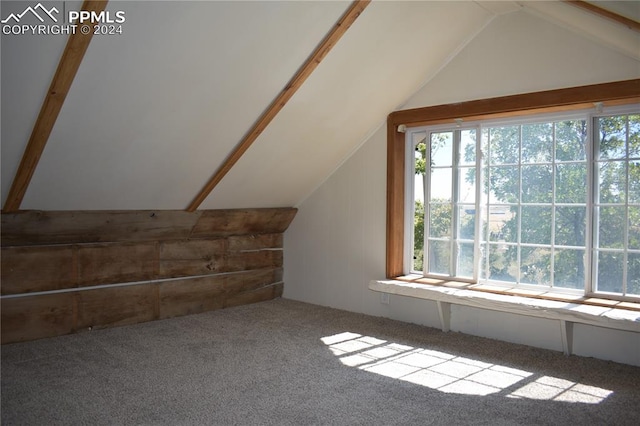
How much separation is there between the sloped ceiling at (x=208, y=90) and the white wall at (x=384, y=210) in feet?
0.59

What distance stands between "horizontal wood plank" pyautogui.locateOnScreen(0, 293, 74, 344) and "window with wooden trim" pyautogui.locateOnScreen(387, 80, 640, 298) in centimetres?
297

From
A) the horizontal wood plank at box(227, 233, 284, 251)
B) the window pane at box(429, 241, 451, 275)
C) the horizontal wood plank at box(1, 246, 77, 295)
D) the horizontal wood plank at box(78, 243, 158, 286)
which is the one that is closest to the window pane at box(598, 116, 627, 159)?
the window pane at box(429, 241, 451, 275)

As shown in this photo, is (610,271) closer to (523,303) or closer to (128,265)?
(523,303)

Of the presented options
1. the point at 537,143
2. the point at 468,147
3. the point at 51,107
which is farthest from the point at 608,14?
the point at 51,107

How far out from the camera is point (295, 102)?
4.32m

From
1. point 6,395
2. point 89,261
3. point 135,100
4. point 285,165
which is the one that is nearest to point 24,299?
point 89,261

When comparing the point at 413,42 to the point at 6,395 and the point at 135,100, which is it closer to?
the point at 135,100

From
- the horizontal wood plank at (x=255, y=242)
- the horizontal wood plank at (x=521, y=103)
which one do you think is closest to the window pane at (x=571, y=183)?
the horizontal wood plank at (x=521, y=103)


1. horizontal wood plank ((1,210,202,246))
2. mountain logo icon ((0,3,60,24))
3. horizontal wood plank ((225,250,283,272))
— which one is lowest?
horizontal wood plank ((225,250,283,272))

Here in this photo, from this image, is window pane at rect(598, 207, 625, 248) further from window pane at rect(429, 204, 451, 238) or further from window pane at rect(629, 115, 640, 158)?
window pane at rect(429, 204, 451, 238)

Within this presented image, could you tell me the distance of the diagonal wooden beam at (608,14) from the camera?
3312mm

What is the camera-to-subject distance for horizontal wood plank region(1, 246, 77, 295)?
4188 mm

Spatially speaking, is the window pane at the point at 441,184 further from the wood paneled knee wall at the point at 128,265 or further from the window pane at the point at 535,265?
the wood paneled knee wall at the point at 128,265

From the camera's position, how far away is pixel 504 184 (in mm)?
4598
